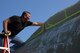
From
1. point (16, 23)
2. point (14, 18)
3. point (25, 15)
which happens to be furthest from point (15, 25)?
point (25, 15)

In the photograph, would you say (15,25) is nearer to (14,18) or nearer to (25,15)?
(14,18)

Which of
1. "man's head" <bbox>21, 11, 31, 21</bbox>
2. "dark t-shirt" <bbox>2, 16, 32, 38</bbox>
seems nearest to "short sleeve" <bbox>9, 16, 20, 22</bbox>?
"dark t-shirt" <bbox>2, 16, 32, 38</bbox>

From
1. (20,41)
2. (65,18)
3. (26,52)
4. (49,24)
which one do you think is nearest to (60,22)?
(65,18)

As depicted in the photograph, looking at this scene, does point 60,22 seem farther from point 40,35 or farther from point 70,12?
point 40,35

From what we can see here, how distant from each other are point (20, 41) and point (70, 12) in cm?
225

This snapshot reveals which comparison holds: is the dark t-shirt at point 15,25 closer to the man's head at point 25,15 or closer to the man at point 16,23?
the man at point 16,23

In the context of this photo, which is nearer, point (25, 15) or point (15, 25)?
point (25, 15)

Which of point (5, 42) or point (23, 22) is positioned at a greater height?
point (23, 22)

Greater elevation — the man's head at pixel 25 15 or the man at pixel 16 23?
the man's head at pixel 25 15

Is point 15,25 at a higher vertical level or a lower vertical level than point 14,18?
lower

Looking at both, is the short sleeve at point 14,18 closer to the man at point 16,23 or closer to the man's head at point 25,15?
A: the man at point 16,23

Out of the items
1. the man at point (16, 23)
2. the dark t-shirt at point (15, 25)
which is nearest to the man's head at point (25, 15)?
the man at point (16, 23)

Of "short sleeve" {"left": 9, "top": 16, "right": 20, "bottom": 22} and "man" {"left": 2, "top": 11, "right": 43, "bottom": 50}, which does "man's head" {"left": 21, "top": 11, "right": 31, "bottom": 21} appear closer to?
"man" {"left": 2, "top": 11, "right": 43, "bottom": 50}

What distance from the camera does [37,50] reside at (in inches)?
251
